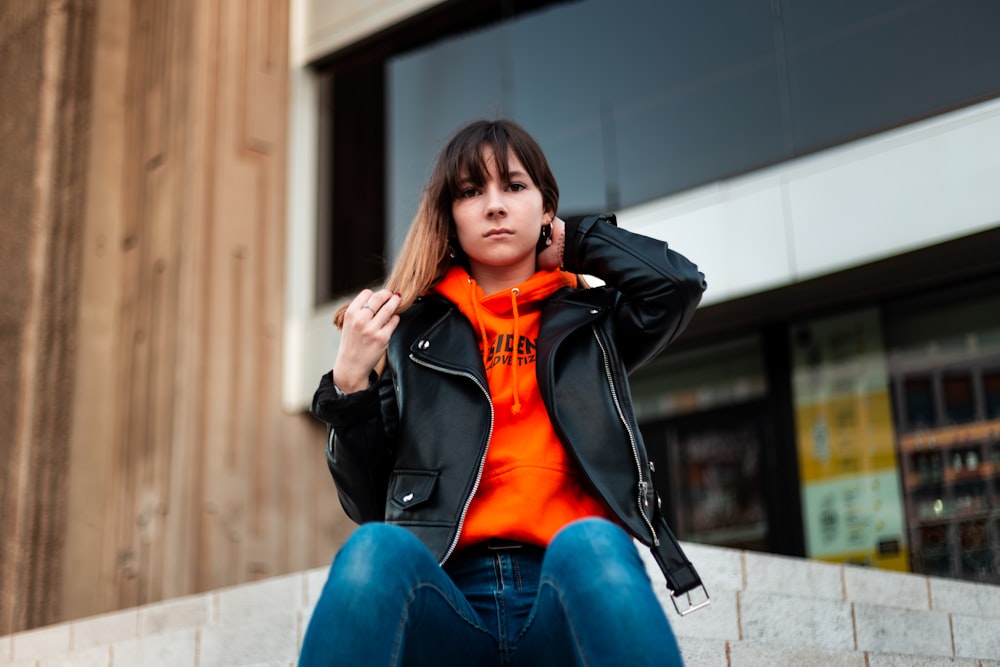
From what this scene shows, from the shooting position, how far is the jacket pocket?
99.3 inches

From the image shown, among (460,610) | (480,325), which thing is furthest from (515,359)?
(460,610)

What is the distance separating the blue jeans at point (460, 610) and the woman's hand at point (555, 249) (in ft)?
3.03

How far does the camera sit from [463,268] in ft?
9.73

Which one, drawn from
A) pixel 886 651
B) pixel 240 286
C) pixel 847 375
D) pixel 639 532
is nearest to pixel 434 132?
pixel 240 286

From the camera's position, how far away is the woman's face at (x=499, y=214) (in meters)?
2.80

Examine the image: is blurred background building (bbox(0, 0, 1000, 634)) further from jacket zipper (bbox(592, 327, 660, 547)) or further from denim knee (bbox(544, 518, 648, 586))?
denim knee (bbox(544, 518, 648, 586))

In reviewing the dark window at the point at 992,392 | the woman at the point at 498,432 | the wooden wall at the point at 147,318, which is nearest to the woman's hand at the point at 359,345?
the woman at the point at 498,432

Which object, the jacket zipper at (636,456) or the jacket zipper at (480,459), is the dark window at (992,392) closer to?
the jacket zipper at (636,456)

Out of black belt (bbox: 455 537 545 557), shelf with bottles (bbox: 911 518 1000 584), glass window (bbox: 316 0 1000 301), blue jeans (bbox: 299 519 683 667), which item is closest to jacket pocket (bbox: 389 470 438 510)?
black belt (bbox: 455 537 545 557)

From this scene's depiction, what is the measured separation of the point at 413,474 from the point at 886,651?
8.71ft

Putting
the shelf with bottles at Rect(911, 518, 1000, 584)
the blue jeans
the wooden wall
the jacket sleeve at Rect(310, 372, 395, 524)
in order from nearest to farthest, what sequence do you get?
1. the blue jeans
2. the jacket sleeve at Rect(310, 372, 395, 524)
3. the shelf with bottles at Rect(911, 518, 1000, 584)
4. the wooden wall

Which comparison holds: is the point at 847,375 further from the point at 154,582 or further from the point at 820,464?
the point at 154,582

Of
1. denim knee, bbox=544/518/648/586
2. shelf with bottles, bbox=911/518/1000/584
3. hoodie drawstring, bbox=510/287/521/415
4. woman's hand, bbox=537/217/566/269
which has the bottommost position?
shelf with bottles, bbox=911/518/1000/584

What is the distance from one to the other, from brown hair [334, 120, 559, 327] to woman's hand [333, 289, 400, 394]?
0.43 feet
